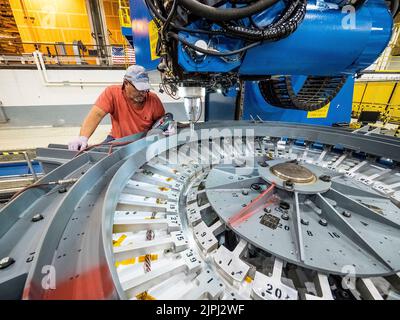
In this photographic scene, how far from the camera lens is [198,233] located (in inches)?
35.7

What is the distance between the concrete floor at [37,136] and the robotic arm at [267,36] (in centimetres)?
445

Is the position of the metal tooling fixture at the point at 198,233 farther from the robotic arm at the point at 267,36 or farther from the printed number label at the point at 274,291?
the robotic arm at the point at 267,36

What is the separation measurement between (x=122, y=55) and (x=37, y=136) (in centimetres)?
364

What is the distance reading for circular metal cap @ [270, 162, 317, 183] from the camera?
1.08m

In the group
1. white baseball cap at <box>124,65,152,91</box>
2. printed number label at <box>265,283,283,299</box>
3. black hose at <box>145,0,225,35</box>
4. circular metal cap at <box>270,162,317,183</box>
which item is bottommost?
printed number label at <box>265,283,283,299</box>

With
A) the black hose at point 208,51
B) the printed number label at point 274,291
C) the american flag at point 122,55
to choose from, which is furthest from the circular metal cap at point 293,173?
the american flag at point 122,55

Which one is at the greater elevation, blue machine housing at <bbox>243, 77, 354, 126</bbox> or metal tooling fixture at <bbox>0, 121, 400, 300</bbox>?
blue machine housing at <bbox>243, 77, 354, 126</bbox>

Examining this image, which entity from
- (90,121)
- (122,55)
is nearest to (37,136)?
(122,55)

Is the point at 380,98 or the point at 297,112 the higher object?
the point at 297,112

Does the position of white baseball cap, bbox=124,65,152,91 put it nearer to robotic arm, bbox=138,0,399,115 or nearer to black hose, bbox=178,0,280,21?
robotic arm, bbox=138,0,399,115

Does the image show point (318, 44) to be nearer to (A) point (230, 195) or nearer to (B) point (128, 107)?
(A) point (230, 195)

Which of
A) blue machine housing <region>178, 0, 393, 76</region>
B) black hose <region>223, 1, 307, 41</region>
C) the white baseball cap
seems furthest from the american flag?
black hose <region>223, 1, 307, 41</region>

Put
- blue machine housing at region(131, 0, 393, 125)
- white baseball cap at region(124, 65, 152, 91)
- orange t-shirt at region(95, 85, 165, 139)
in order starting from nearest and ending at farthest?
blue machine housing at region(131, 0, 393, 125), white baseball cap at region(124, 65, 152, 91), orange t-shirt at region(95, 85, 165, 139)

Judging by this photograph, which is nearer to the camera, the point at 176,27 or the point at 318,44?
the point at 176,27
